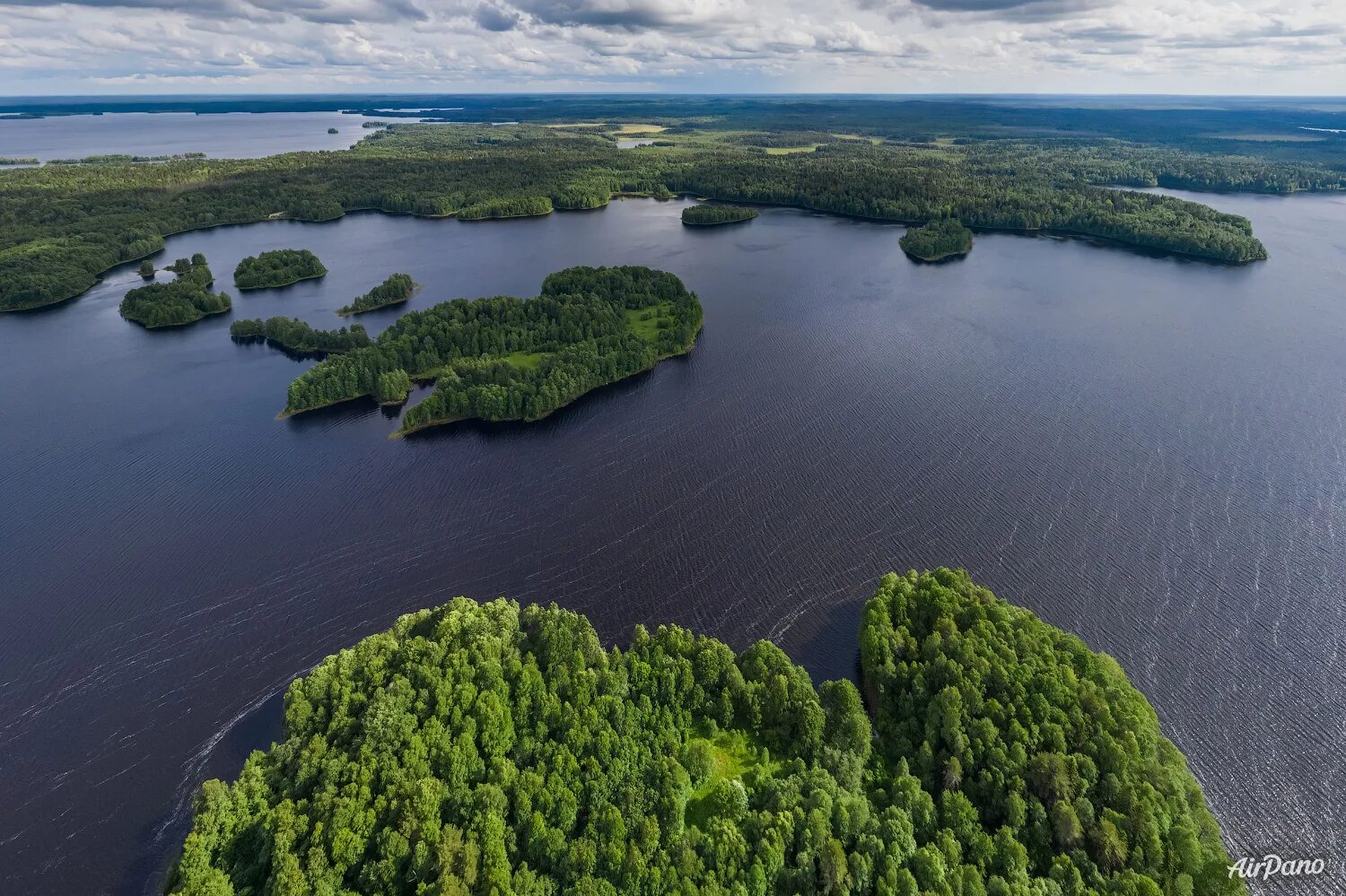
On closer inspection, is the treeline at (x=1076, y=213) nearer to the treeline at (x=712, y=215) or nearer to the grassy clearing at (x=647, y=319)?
the treeline at (x=712, y=215)

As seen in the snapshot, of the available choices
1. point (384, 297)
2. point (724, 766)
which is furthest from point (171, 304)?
point (724, 766)

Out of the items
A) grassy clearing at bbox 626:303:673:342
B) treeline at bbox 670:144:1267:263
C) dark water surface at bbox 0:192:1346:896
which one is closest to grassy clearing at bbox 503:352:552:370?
dark water surface at bbox 0:192:1346:896

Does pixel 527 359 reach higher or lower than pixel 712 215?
lower

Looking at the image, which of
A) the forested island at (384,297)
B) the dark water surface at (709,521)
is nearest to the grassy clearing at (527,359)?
the dark water surface at (709,521)

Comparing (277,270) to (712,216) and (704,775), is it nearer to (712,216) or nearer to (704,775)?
(712,216)

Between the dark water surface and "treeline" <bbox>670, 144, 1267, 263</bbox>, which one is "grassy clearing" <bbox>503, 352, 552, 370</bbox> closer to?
the dark water surface

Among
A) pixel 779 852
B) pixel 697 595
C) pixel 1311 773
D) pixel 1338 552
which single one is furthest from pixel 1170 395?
pixel 779 852

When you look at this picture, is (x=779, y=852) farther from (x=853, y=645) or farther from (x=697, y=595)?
(x=697, y=595)
